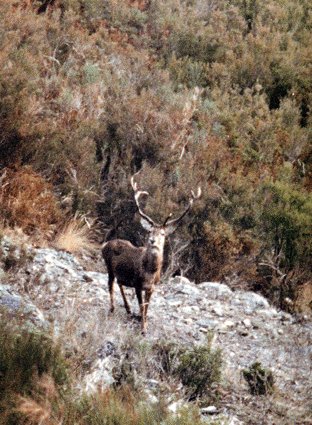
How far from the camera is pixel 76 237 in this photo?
39.2ft

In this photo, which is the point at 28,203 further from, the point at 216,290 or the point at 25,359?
the point at 25,359

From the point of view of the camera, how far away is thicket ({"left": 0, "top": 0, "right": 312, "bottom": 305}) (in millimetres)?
12594

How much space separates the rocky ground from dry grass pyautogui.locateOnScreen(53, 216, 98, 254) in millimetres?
371

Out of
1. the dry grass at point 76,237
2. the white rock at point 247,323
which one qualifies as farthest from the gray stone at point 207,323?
the dry grass at point 76,237

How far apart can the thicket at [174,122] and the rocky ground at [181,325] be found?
1.20 metres

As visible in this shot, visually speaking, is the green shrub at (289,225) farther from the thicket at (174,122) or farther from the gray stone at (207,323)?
the gray stone at (207,323)

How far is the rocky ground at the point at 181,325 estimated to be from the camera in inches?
276

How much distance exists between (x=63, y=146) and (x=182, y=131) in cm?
234

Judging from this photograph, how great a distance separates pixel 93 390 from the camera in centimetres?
598

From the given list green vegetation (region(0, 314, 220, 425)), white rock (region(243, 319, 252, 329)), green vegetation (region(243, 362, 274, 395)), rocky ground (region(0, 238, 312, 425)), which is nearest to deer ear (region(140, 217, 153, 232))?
rocky ground (region(0, 238, 312, 425))

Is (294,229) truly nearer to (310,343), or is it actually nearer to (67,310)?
(310,343)

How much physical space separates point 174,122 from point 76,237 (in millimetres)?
3567

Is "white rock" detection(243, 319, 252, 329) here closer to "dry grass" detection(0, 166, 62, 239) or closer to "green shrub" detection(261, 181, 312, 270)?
"green shrub" detection(261, 181, 312, 270)

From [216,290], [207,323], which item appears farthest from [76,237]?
[207,323]
